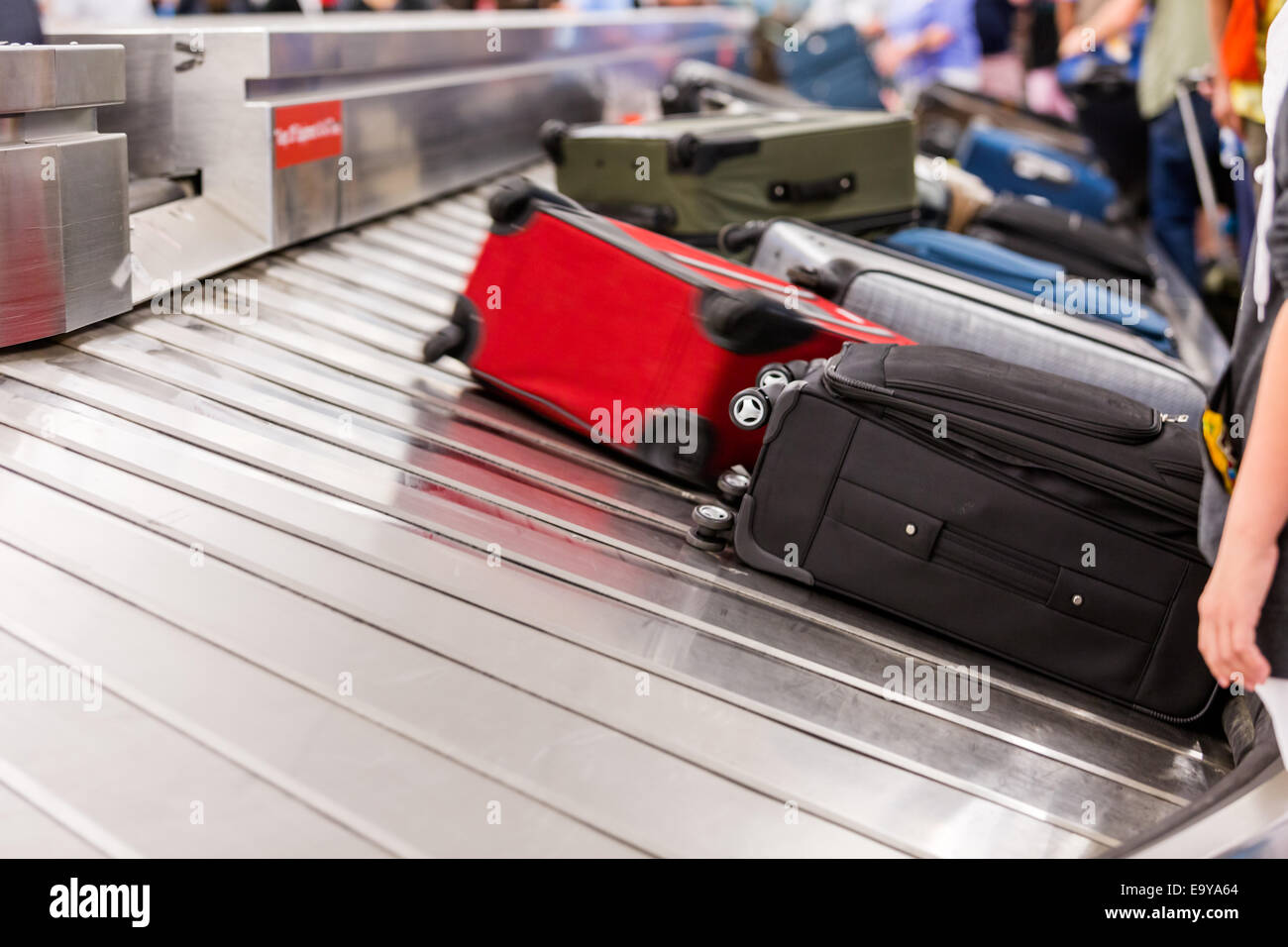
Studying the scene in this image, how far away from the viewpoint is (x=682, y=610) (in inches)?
71.0

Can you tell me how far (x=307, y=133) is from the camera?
3.13 meters

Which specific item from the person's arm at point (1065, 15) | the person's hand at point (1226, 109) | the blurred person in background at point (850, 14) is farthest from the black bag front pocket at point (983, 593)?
the blurred person in background at point (850, 14)

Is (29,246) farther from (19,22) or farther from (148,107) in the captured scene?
(148,107)

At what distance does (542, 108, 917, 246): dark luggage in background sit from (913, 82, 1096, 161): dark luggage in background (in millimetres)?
2584

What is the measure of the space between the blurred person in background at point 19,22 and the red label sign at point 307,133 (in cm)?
66

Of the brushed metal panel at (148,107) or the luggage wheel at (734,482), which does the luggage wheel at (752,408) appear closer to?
the luggage wheel at (734,482)

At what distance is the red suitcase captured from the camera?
83.2 inches

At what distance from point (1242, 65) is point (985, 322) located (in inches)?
59.9

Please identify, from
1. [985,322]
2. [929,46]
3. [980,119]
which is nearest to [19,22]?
[985,322]

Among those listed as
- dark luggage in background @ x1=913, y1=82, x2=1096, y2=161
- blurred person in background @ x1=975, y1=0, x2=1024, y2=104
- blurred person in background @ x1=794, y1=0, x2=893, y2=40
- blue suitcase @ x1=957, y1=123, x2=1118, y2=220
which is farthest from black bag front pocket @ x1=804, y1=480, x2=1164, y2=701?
blurred person in background @ x1=794, y1=0, x2=893, y2=40

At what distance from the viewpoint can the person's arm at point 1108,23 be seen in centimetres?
518

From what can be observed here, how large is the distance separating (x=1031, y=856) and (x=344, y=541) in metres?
1.05

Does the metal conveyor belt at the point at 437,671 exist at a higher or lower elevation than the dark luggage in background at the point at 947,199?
lower
